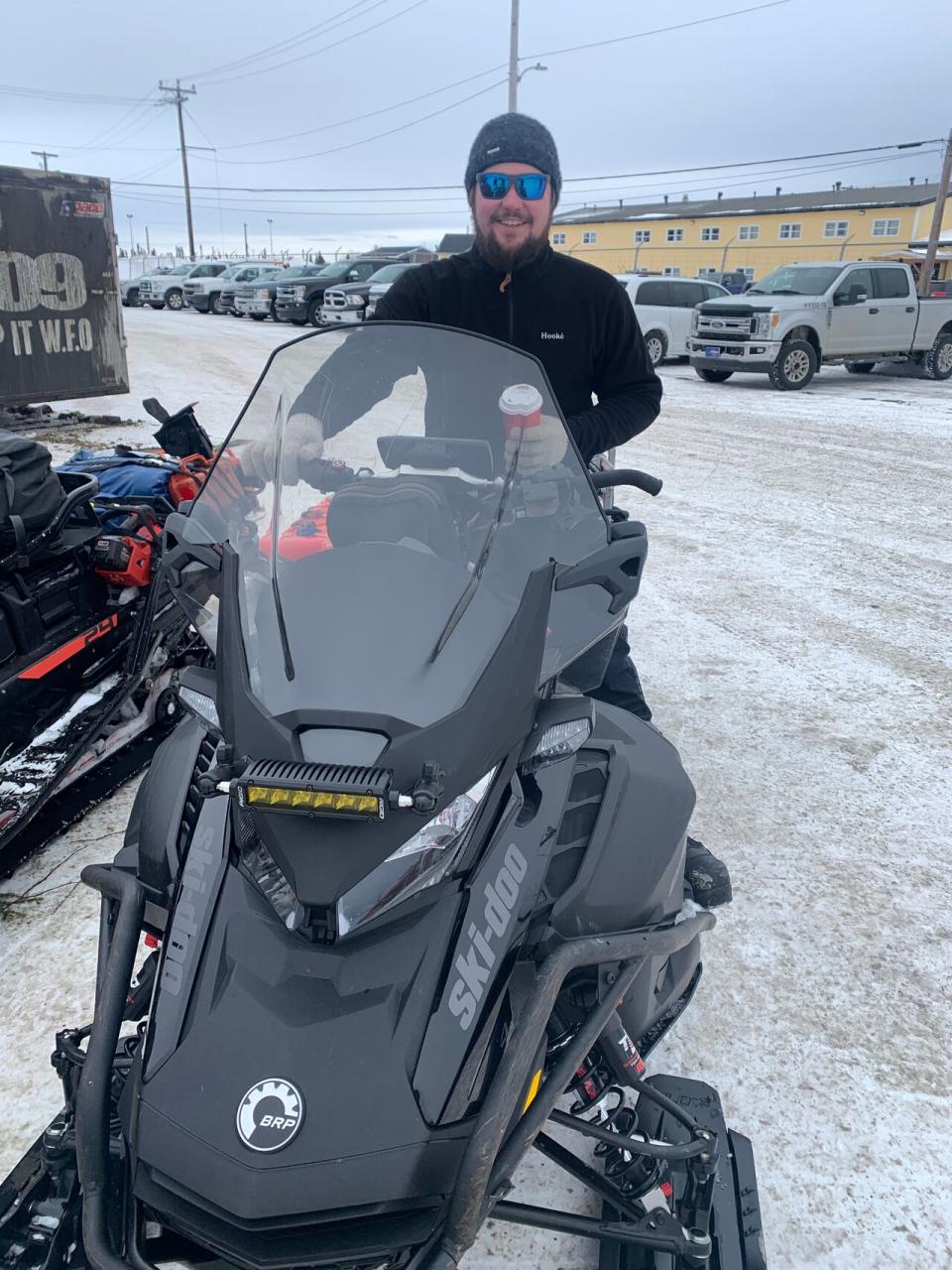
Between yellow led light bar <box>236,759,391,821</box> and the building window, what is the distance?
60.9m

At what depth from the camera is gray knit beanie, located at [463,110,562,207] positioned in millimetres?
2566

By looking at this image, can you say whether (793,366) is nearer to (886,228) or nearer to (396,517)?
(396,517)

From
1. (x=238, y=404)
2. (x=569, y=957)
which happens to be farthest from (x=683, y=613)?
(x=238, y=404)

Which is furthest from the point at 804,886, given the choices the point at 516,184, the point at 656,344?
the point at 656,344

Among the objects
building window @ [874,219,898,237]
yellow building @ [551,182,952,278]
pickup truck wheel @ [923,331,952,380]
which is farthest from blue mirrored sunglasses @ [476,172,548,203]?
building window @ [874,219,898,237]

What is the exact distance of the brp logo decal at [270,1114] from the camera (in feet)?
4.21

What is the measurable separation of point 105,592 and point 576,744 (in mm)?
2392

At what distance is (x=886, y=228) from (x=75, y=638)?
60151 millimetres

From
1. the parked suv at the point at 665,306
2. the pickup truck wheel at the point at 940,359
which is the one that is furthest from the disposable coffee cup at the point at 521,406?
the pickup truck wheel at the point at 940,359

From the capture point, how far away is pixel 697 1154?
1738 millimetres

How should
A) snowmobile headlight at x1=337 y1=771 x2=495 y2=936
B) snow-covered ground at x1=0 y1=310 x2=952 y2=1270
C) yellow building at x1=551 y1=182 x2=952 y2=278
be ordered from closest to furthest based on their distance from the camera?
snowmobile headlight at x1=337 y1=771 x2=495 y2=936 → snow-covered ground at x1=0 y1=310 x2=952 y2=1270 → yellow building at x1=551 y1=182 x2=952 y2=278

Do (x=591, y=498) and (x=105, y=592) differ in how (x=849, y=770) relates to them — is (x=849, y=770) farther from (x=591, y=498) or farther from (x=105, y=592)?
(x=105, y=592)

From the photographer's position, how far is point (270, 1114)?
1.30m

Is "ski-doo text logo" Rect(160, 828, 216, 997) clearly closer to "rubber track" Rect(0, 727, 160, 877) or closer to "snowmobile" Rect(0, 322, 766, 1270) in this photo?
"snowmobile" Rect(0, 322, 766, 1270)
